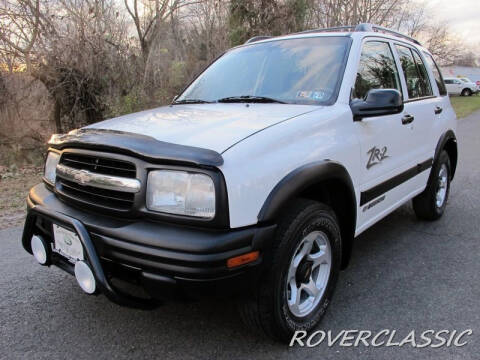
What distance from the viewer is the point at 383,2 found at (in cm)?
2256

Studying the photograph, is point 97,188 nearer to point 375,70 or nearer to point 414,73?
point 375,70

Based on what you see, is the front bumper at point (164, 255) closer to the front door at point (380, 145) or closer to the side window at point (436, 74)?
the front door at point (380, 145)

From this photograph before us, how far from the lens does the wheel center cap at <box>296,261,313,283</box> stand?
2490mm

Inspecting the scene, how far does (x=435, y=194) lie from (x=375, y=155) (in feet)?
5.90

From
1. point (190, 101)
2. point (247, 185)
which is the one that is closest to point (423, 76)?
point (190, 101)

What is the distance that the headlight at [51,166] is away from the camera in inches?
106

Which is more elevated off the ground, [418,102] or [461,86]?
[418,102]

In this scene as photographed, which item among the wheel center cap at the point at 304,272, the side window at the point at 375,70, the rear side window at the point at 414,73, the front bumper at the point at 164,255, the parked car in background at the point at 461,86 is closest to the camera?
the front bumper at the point at 164,255

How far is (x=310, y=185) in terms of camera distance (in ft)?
7.70

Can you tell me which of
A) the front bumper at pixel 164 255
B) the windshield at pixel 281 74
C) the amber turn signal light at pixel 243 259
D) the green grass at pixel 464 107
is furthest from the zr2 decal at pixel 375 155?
the green grass at pixel 464 107

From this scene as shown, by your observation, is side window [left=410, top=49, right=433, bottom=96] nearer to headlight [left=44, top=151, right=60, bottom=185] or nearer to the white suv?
the white suv

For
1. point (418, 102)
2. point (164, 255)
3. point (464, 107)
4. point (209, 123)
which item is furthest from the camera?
point (464, 107)

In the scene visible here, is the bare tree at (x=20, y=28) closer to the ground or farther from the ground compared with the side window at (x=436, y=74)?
farther from the ground

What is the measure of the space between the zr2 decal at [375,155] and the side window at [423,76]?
55.3 inches
